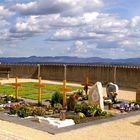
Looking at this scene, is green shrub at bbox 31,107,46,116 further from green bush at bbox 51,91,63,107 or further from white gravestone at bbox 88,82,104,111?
white gravestone at bbox 88,82,104,111

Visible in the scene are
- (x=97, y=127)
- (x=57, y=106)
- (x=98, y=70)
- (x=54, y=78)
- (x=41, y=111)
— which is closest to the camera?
(x=97, y=127)

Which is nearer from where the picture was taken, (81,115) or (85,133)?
(85,133)

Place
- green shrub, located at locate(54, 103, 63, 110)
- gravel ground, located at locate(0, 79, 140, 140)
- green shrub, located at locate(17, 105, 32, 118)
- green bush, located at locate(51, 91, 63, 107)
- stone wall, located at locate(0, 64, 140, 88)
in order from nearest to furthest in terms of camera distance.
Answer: gravel ground, located at locate(0, 79, 140, 140) < green shrub, located at locate(17, 105, 32, 118) < green shrub, located at locate(54, 103, 63, 110) < green bush, located at locate(51, 91, 63, 107) < stone wall, located at locate(0, 64, 140, 88)

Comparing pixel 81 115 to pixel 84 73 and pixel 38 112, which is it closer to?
pixel 38 112

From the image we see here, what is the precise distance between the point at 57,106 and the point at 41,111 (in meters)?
1.35

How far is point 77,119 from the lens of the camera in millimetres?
12672

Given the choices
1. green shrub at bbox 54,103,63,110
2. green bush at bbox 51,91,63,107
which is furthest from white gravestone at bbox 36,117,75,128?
green bush at bbox 51,91,63,107

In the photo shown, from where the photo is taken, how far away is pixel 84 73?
2928 cm

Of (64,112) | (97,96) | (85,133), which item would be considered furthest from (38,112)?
(85,133)

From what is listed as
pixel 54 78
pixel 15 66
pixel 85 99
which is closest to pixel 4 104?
pixel 85 99

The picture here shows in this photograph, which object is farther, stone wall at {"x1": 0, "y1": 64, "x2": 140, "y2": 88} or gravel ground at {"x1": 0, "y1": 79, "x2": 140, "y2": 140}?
stone wall at {"x1": 0, "y1": 64, "x2": 140, "y2": 88}

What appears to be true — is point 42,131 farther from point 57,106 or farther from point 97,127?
point 57,106

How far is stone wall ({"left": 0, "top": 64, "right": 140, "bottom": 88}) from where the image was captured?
85.4 feet

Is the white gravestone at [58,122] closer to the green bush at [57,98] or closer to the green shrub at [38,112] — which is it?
the green shrub at [38,112]
